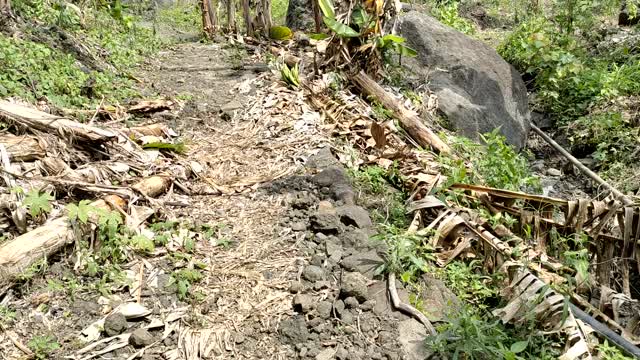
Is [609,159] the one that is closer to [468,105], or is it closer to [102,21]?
[468,105]

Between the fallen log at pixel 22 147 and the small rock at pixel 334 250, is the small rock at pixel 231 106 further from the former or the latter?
the small rock at pixel 334 250

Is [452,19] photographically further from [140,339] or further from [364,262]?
[140,339]

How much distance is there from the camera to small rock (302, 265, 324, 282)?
3.01 m

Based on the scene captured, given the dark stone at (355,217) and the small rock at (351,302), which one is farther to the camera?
the dark stone at (355,217)

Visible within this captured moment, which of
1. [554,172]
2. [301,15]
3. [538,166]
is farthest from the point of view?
[301,15]

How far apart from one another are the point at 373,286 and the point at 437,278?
439mm

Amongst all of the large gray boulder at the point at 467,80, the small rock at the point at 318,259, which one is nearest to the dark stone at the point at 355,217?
the small rock at the point at 318,259

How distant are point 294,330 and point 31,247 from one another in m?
1.42

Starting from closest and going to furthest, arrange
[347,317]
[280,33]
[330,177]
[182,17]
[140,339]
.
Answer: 1. [140,339]
2. [347,317]
3. [330,177]
4. [280,33]
5. [182,17]

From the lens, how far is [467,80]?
22.0ft

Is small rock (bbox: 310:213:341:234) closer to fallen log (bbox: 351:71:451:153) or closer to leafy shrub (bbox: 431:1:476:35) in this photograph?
fallen log (bbox: 351:71:451:153)

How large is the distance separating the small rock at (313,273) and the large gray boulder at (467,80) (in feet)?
11.4

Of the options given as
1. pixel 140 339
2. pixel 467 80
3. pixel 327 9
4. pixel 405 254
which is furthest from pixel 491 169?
pixel 140 339

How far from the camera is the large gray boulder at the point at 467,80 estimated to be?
6.22 metres
